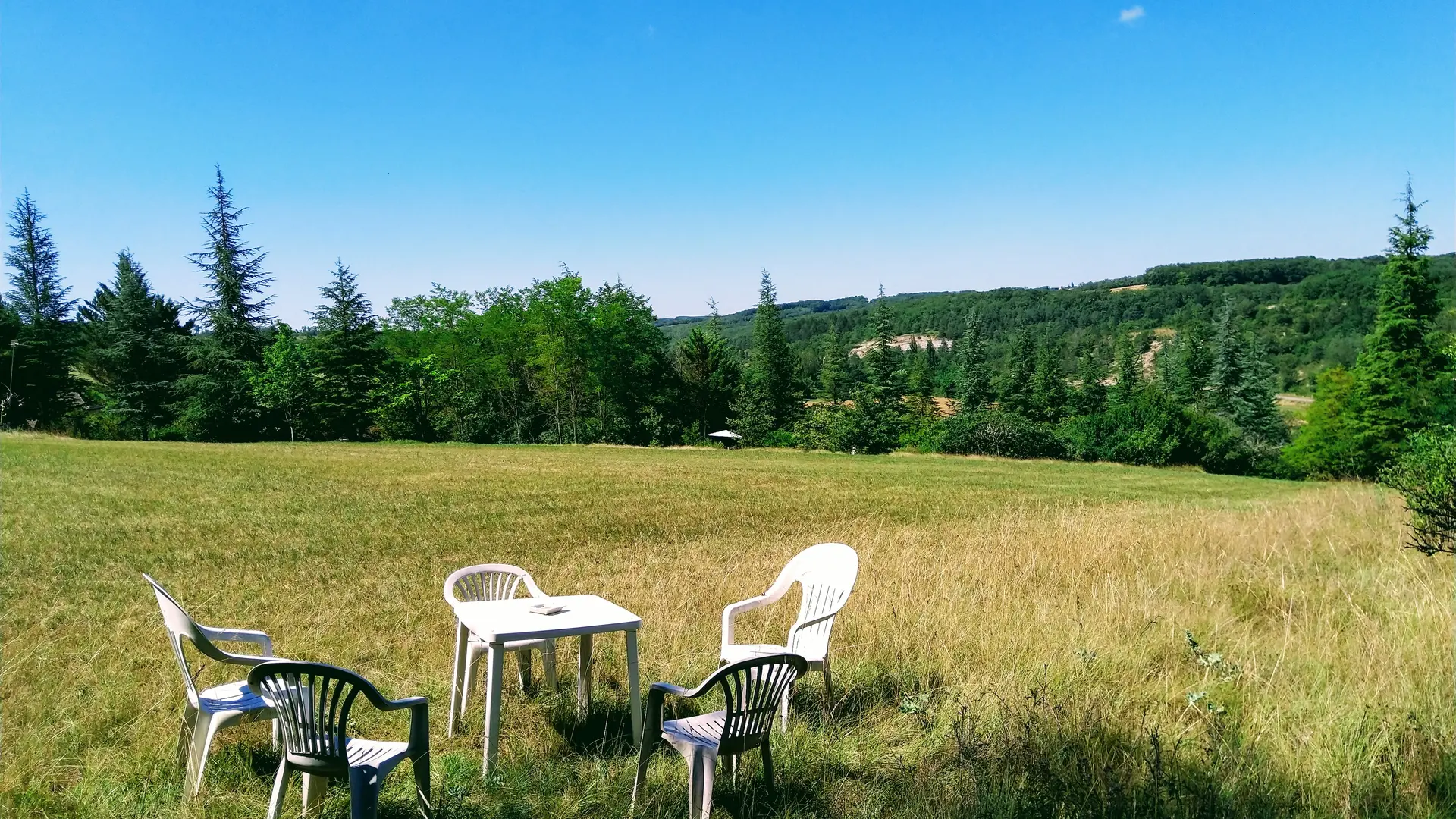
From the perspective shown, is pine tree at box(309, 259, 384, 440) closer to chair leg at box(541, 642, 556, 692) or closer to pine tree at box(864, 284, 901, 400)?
pine tree at box(864, 284, 901, 400)

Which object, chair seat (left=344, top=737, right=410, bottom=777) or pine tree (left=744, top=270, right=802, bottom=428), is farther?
pine tree (left=744, top=270, right=802, bottom=428)

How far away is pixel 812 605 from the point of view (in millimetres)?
5000

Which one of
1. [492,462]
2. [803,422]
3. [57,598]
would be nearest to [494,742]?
[57,598]

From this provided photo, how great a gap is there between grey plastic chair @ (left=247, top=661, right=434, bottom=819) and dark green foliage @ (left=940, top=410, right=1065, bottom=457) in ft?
127

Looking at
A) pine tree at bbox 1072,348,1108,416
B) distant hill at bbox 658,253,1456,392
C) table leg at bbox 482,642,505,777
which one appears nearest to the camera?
table leg at bbox 482,642,505,777

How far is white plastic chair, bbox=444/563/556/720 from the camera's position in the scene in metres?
4.36

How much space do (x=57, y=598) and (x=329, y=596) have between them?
95.8 inches

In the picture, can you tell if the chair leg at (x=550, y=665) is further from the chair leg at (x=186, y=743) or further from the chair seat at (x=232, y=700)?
the chair leg at (x=186, y=743)

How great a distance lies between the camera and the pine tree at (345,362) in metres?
45.8

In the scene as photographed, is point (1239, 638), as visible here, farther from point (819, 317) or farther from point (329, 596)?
point (819, 317)

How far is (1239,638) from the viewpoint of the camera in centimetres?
527

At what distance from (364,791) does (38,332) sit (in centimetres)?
5215

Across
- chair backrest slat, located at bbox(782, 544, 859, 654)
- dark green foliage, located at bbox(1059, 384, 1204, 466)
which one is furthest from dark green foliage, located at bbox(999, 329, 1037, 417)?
chair backrest slat, located at bbox(782, 544, 859, 654)

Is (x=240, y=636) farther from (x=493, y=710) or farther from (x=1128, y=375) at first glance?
(x=1128, y=375)
